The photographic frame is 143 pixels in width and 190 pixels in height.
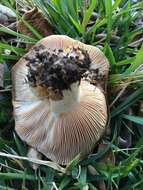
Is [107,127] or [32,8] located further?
[32,8]

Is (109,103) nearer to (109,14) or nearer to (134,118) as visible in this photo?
(134,118)

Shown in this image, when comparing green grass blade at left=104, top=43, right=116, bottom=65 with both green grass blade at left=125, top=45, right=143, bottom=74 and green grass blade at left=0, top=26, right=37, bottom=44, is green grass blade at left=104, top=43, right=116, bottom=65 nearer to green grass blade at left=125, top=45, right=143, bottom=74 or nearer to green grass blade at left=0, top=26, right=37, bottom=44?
green grass blade at left=125, top=45, right=143, bottom=74

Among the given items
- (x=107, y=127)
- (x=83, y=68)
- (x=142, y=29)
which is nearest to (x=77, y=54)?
(x=83, y=68)

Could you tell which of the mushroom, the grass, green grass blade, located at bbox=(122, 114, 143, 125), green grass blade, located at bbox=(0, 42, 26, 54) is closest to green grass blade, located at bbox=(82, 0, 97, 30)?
the grass

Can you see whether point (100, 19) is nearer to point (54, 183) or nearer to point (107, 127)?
point (107, 127)

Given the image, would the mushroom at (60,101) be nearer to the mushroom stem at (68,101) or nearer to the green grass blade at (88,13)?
the mushroom stem at (68,101)

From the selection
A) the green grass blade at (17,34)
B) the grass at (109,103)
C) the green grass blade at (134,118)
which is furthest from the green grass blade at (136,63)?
the green grass blade at (17,34)
